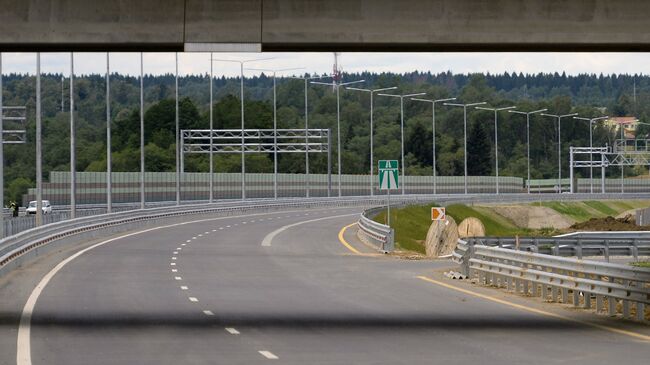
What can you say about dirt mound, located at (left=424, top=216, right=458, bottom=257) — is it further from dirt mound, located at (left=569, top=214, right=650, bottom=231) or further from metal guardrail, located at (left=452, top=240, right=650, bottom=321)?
dirt mound, located at (left=569, top=214, right=650, bottom=231)

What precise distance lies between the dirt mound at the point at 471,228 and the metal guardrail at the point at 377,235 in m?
2.96

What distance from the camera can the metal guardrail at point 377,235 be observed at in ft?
158

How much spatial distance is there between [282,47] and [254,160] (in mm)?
136857

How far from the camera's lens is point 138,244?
174 feet

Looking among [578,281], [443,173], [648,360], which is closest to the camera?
[648,360]

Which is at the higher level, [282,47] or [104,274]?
[282,47]

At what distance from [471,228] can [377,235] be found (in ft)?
11.2

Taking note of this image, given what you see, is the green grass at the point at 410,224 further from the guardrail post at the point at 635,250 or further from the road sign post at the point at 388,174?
the guardrail post at the point at 635,250

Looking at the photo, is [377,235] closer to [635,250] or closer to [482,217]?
[635,250]

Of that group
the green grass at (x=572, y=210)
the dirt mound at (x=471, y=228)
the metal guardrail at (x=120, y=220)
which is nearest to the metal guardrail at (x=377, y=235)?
the dirt mound at (x=471, y=228)

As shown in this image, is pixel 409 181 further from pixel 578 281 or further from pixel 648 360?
pixel 648 360

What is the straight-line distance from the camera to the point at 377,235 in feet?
171

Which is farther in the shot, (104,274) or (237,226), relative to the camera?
(237,226)

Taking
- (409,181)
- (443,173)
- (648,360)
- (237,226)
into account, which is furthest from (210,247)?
(443,173)
